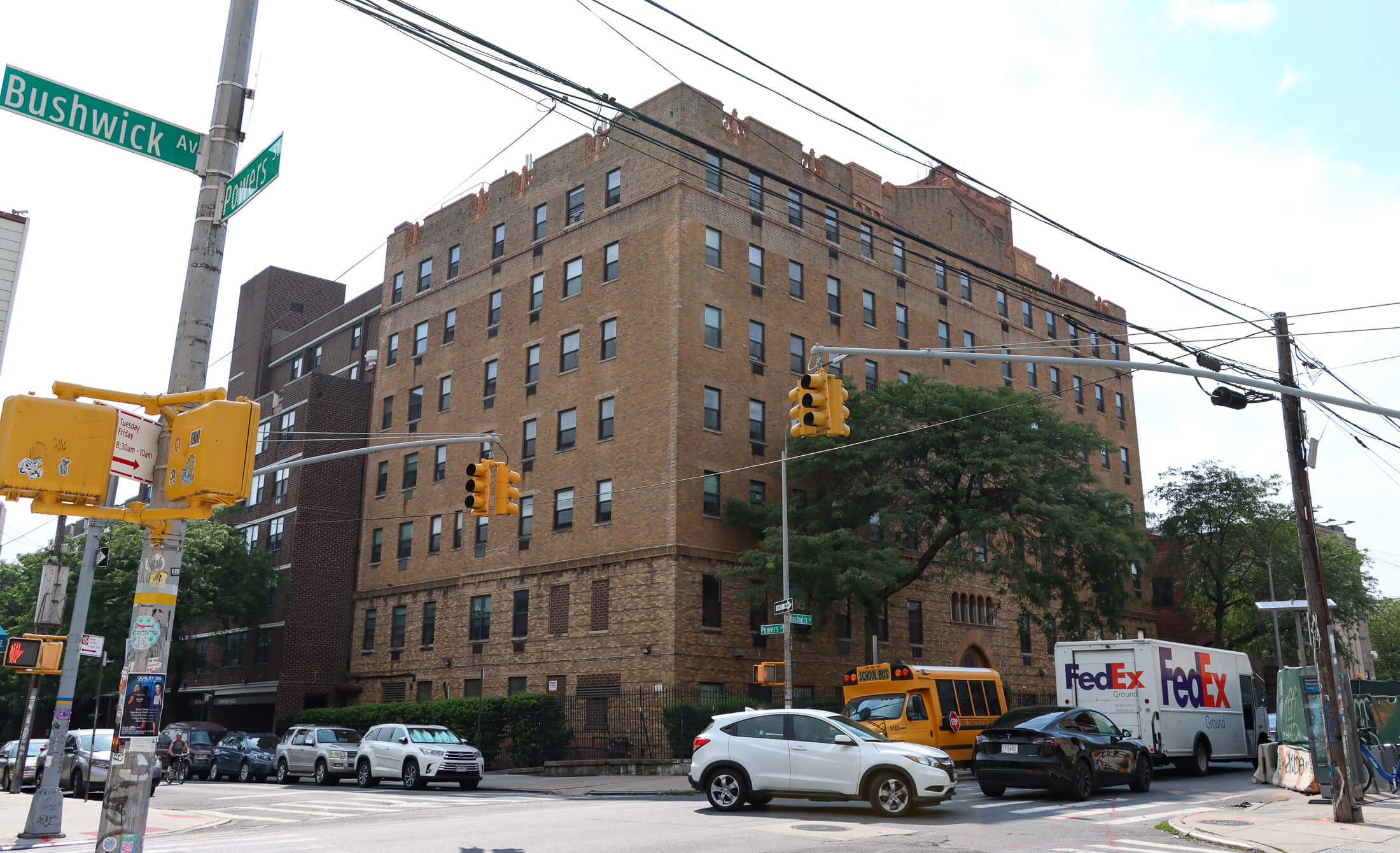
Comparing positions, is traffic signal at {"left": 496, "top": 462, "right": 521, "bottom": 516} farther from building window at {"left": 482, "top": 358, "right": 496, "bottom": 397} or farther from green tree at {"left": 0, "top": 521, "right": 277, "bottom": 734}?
green tree at {"left": 0, "top": 521, "right": 277, "bottom": 734}

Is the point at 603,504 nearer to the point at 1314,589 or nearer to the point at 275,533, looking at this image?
the point at 275,533

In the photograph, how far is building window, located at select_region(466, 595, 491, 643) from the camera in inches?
1656

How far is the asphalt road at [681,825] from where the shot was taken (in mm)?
13396

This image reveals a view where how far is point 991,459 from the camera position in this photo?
3462cm

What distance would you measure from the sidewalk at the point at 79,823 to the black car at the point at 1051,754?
13.6 metres

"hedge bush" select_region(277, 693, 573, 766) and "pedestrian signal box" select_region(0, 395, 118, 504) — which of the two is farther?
"hedge bush" select_region(277, 693, 573, 766)

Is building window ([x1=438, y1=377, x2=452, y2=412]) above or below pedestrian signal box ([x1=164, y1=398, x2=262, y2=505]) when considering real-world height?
above

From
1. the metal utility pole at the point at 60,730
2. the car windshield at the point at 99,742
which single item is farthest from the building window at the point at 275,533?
the metal utility pole at the point at 60,730

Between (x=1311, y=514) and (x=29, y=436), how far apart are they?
19734mm

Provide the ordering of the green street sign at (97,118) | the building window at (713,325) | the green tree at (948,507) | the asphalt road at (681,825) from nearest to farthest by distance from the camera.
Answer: the green street sign at (97,118) < the asphalt road at (681,825) < the green tree at (948,507) < the building window at (713,325)

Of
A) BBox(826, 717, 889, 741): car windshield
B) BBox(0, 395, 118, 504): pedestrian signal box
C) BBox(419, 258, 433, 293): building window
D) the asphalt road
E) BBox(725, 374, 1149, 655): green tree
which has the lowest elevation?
the asphalt road

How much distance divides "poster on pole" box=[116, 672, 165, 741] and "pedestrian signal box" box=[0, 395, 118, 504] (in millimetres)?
1310

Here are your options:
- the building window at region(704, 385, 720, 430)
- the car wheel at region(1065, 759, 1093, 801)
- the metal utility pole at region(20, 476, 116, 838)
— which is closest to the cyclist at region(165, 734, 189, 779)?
the metal utility pole at region(20, 476, 116, 838)

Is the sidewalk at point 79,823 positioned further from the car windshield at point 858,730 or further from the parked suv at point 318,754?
the car windshield at point 858,730
